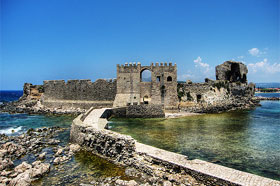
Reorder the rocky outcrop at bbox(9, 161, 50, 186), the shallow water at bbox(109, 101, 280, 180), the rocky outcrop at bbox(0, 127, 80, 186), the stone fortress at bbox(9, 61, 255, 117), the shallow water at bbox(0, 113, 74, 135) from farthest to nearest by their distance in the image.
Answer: the stone fortress at bbox(9, 61, 255, 117) < the shallow water at bbox(0, 113, 74, 135) < the shallow water at bbox(109, 101, 280, 180) < the rocky outcrop at bbox(0, 127, 80, 186) < the rocky outcrop at bbox(9, 161, 50, 186)

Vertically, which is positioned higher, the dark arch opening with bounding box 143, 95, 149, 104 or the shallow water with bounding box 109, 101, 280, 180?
the dark arch opening with bounding box 143, 95, 149, 104

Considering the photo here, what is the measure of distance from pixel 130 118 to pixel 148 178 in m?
14.4

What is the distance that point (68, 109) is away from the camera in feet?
94.8

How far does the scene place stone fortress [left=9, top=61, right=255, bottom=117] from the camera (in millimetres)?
25172

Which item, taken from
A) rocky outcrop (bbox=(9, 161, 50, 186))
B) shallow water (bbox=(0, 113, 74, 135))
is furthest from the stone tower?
rocky outcrop (bbox=(9, 161, 50, 186))

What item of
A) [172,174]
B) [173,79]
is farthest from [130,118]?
[172,174]

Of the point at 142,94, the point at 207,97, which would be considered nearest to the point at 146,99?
the point at 142,94

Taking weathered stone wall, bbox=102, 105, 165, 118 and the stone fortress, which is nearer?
weathered stone wall, bbox=102, 105, 165, 118

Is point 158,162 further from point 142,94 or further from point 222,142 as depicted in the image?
point 142,94

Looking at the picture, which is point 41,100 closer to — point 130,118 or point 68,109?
point 68,109

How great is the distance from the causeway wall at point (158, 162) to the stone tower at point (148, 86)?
44.4 feet

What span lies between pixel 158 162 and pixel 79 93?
22989 millimetres

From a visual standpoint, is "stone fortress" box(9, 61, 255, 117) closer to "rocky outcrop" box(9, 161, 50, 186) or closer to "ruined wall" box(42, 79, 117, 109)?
"ruined wall" box(42, 79, 117, 109)

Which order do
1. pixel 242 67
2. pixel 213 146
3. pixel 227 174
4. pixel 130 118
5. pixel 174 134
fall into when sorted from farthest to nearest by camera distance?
pixel 242 67 < pixel 130 118 < pixel 174 134 < pixel 213 146 < pixel 227 174
